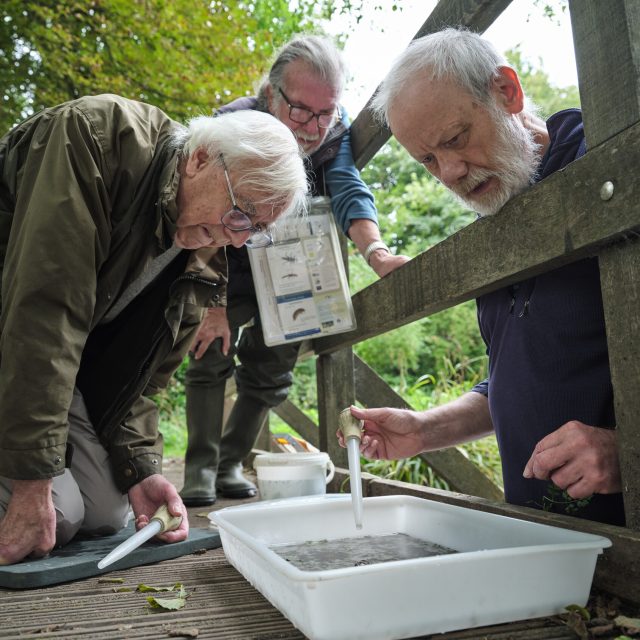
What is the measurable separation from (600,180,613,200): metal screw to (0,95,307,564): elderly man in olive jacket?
1064mm

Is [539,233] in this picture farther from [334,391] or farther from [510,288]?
[334,391]

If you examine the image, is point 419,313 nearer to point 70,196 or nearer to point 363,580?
point 70,196

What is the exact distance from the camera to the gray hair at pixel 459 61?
1.59 metres

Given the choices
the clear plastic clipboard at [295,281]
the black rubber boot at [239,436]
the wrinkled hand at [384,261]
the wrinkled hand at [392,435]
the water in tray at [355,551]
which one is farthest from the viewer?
the black rubber boot at [239,436]

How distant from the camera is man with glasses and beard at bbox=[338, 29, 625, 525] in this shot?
1440 millimetres

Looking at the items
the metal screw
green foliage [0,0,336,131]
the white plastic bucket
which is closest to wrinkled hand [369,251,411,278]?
the white plastic bucket

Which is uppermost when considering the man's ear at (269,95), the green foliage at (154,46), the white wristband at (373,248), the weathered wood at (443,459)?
the green foliage at (154,46)

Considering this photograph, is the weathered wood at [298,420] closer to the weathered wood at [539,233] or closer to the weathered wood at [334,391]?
the weathered wood at [334,391]

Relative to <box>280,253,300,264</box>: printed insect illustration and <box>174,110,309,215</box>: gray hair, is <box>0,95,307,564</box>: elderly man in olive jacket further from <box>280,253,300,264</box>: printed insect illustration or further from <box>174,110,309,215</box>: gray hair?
<box>280,253,300,264</box>: printed insect illustration

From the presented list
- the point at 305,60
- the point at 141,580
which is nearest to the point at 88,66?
the point at 305,60

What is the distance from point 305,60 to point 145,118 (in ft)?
2.70

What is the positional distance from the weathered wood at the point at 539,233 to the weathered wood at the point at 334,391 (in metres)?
1.13

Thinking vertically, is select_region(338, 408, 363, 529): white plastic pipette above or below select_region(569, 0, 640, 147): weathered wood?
below

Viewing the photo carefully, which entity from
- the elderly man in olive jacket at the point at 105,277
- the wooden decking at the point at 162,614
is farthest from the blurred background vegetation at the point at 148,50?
the wooden decking at the point at 162,614
